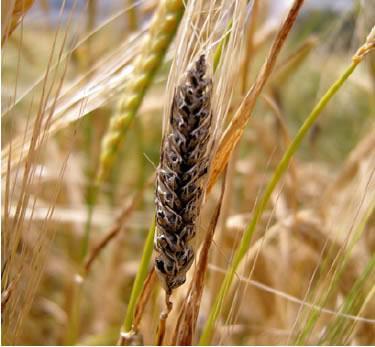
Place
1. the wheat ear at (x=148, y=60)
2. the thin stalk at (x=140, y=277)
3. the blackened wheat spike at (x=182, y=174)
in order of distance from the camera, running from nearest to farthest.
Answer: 1. the blackened wheat spike at (x=182, y=174)
2. the thin stalk at (x=140, y=277)
3. the wheat ear at (x=148, y=60)

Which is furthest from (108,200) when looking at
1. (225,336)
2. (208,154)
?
(208,154)

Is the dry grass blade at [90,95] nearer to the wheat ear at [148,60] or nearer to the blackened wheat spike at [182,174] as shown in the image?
the wheat ear at [148,60]

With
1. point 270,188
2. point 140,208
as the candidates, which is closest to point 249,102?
point 270,188

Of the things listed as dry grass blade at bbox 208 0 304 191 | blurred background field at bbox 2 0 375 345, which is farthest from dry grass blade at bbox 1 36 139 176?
dry grass blade at bbox 208 0 304 191

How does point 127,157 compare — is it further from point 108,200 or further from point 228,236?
point 228,236

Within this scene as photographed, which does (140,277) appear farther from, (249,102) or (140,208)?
(140,208)

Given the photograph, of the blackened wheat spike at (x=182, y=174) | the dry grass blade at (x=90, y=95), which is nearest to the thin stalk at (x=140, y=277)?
the blackened wheat spike at (x=182, y=174)
